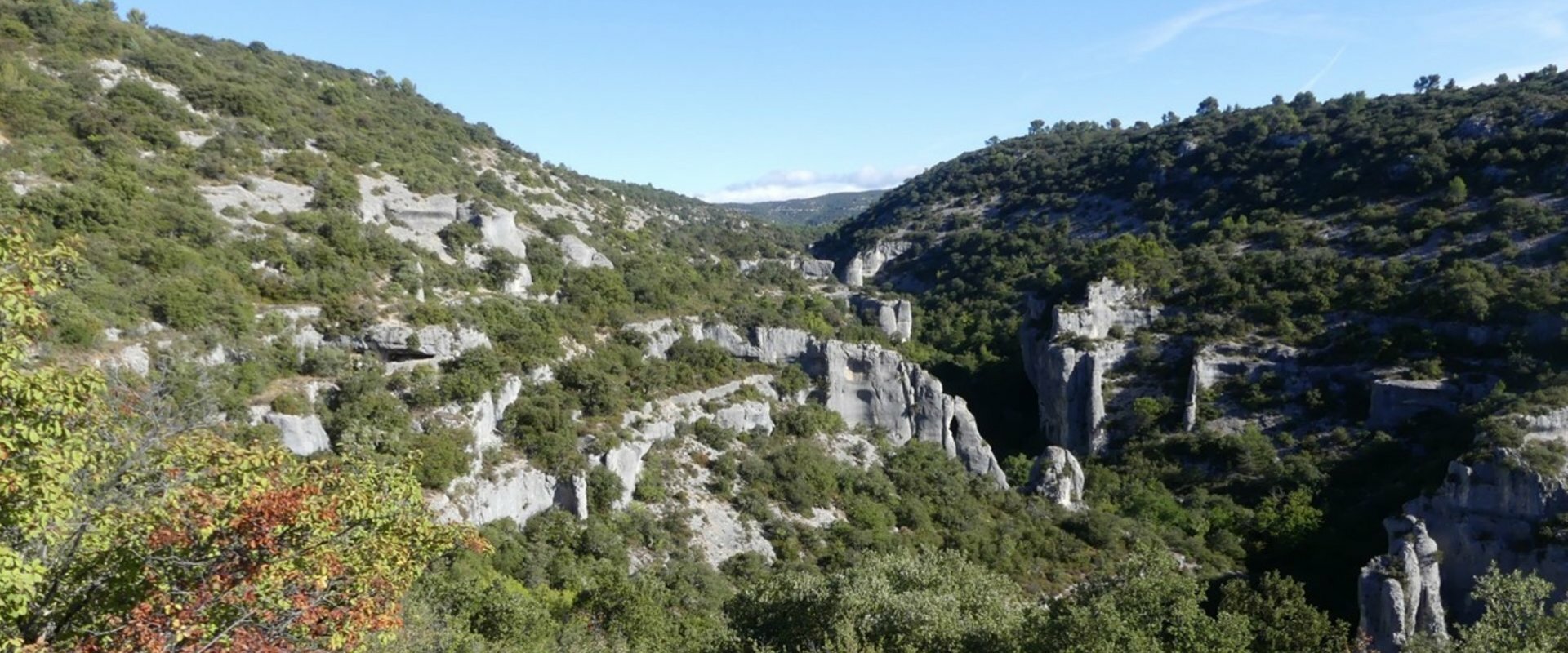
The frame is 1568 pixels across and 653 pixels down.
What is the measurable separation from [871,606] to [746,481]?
17452mm

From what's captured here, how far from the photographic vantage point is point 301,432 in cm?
2298

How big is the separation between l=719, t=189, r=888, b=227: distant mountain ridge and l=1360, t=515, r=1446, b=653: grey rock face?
12976cm

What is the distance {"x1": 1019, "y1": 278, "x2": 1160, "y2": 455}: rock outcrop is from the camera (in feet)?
147

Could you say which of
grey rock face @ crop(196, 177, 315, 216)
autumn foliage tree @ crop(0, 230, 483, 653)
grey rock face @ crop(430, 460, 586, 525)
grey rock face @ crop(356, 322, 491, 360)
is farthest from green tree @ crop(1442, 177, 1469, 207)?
grey rock face @ crop(196, 177, 315, 216)

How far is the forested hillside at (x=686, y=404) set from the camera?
7.18 m

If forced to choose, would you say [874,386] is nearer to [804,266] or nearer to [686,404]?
[686,404]

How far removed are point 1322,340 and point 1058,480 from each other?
60.1ft

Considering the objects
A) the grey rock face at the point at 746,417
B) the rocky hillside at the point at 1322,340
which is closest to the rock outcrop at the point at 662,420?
the grey rock face at the point at 746,417

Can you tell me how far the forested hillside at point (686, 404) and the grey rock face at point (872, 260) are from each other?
46.3 ft

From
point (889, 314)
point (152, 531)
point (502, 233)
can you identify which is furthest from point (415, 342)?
point (889, 314)

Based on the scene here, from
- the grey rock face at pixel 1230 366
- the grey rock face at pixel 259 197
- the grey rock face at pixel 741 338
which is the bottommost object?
the grey rock face at pixel 1230 366

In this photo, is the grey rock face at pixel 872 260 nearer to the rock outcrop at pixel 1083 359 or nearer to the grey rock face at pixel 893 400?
the rock outcrop at pixel 1083 359

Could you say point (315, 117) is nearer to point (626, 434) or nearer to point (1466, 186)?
point (626, 434)

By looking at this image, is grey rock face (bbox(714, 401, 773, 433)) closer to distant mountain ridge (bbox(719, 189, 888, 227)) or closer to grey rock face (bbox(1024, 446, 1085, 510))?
grey rock face (bbox(1024, 446, 1085, 510))
